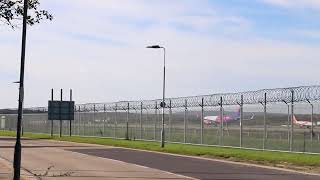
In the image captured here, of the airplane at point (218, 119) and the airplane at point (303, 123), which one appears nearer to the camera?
the airplane at point (303, 123)

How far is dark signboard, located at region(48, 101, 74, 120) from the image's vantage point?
235 ft

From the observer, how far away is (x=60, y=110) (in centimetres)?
7181

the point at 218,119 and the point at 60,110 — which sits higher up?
the point at 60,110

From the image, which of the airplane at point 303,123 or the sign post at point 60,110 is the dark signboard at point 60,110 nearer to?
the sign post at point 60,110

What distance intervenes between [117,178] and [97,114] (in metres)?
52.9

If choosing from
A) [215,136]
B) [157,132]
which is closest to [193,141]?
[215,136]

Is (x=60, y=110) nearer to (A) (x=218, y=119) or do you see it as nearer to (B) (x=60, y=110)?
(B) (x=60, y=110)

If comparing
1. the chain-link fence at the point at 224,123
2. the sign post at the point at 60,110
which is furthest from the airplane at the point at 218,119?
the sign post at the point at 60,110

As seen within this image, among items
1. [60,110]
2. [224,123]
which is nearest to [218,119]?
[224,123]

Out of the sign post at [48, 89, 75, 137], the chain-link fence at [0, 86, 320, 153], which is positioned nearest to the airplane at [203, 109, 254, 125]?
the chain-link fence at [0, 86, 320, 153]

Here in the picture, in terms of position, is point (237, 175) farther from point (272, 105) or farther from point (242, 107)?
point (242, 107)

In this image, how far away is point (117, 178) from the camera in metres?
20.2

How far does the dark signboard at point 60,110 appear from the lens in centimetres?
7150

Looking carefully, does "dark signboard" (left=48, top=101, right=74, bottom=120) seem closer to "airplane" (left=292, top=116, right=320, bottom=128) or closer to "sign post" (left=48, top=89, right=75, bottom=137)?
"sign post" (left=48, top=89, right=75, bottom=137)
